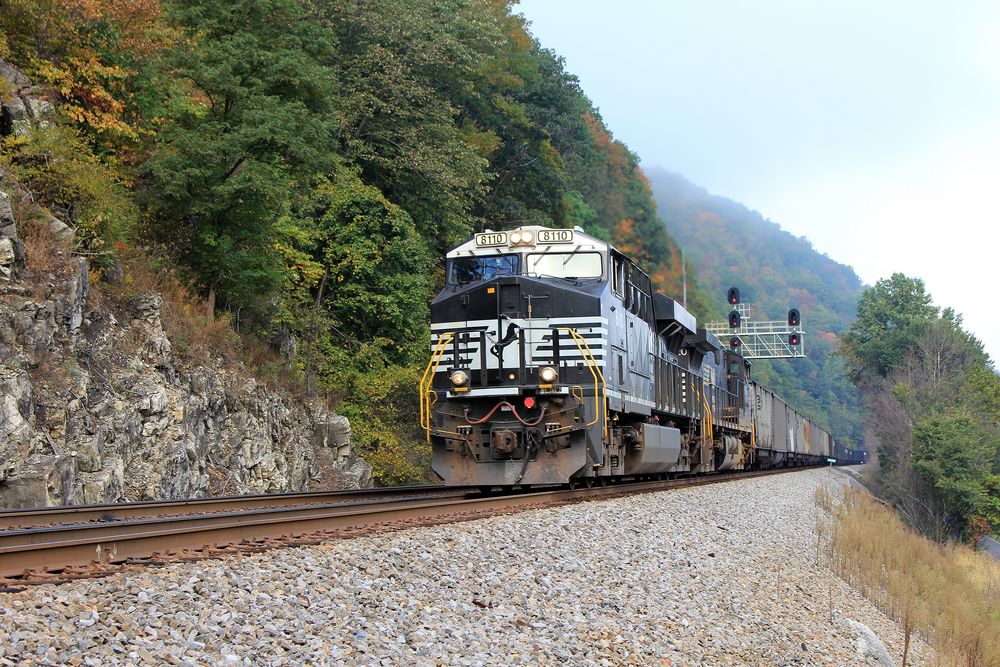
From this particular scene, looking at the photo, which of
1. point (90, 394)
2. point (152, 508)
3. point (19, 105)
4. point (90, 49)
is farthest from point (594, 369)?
point (90, 49)

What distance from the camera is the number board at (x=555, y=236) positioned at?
13906 mm

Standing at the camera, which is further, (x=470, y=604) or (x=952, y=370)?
(x=952, y=370)

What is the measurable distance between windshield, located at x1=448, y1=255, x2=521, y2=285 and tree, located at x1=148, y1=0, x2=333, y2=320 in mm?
4636

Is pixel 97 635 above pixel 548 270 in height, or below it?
below

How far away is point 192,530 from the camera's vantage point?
6.67 metres

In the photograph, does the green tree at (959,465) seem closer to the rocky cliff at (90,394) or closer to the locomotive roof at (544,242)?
the locomotive roof at (544,242)

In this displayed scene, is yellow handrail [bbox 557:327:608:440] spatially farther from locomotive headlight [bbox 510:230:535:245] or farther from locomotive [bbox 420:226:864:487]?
locomotive headlight [bbox 510:230:535:245]

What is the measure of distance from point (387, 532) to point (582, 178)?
1671 inches

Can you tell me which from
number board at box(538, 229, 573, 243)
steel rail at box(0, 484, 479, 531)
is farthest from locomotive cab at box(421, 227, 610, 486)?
steel rail at box(0, 484, 479, 531)

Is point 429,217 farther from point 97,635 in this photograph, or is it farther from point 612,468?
point 97,635

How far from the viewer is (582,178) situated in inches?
1934

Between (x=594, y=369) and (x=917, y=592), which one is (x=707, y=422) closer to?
(x=917, y=592)

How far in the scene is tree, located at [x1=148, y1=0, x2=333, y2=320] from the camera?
1700 centimetres

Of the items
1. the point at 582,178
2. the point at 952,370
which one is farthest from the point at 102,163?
the point at 952,370
